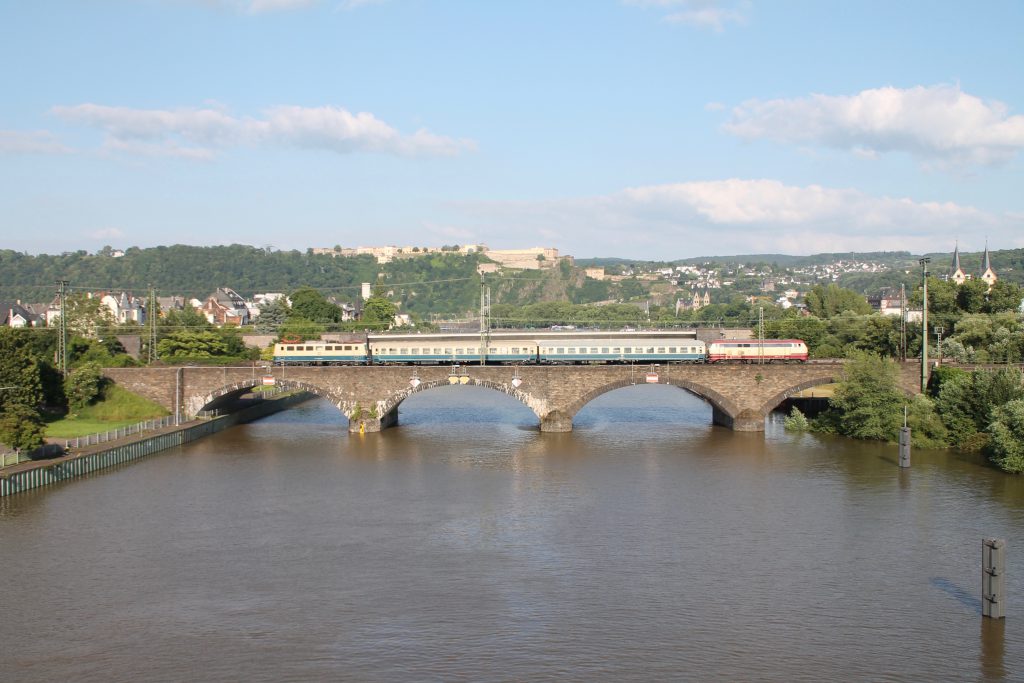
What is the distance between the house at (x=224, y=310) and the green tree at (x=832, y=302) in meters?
79.2

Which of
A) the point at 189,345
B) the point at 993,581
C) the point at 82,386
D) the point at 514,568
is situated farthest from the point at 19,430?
the point at 993,581

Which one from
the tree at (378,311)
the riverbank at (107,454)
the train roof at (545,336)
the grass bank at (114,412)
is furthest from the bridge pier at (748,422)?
the tree at (378,311)

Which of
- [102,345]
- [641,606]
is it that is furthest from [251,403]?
[641,606]

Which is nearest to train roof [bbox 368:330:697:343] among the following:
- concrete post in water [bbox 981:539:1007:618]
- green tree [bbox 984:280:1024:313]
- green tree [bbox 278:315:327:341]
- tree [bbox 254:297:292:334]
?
green tree [bbox 278:315:327:341]

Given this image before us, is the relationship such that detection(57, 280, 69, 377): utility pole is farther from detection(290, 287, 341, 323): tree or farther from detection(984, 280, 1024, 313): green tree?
detection(984, 280, 1024, 313): green tree

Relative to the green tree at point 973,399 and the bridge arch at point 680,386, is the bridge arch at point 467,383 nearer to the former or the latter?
the bridge arch at point 680,386

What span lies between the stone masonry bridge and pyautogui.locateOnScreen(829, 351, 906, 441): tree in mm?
1511

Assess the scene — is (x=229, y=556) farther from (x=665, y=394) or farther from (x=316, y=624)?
(x=665, y=394)

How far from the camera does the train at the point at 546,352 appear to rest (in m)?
61.3

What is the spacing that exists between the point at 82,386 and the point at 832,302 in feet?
262

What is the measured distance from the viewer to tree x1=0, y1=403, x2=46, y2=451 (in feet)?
141

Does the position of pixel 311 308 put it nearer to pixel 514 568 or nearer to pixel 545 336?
pixel 545 336

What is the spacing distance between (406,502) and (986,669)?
22.6 m

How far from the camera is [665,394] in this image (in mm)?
85438
